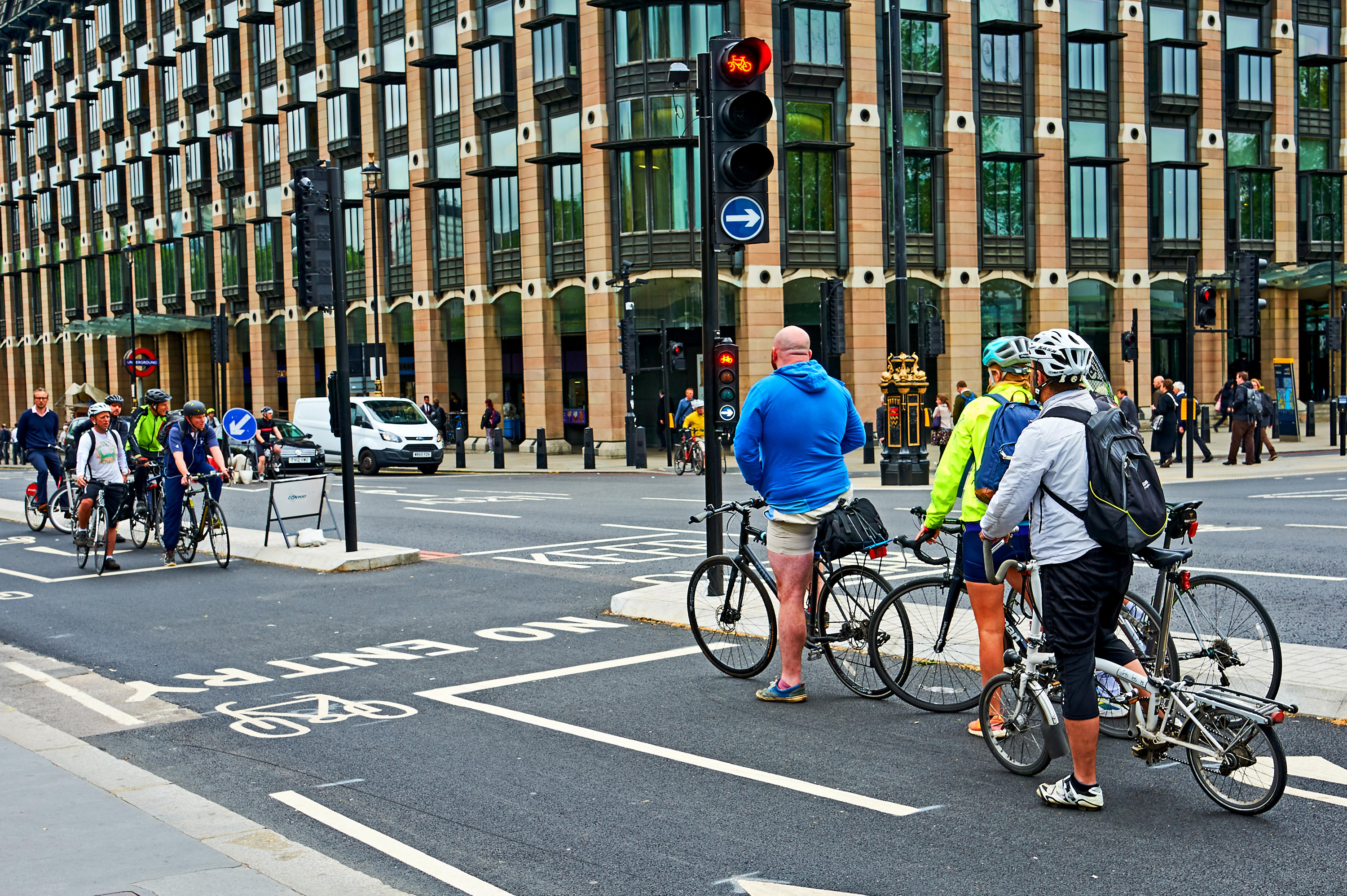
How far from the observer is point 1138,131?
145 feet

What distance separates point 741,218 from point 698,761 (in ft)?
15.0

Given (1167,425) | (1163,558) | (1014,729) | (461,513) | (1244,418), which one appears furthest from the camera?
(1244,418)

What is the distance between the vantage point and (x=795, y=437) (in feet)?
23.5

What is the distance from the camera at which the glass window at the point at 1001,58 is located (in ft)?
139

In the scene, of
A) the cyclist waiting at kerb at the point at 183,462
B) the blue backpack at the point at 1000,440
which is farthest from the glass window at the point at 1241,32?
the blue backpack at the point at 1000,440

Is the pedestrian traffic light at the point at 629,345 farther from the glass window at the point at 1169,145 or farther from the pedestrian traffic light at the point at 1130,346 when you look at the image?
the glass window at the point at 1169,145

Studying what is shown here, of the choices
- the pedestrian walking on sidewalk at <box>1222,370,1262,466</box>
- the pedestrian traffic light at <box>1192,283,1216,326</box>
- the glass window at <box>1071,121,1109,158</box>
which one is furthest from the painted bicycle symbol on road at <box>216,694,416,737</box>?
the glass window at <box>1071,121,1109,158</box>

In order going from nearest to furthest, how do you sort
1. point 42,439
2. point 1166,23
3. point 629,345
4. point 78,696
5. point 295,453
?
1. point 78,696
2. point 42,439
3. point 295,453
4. point 629,345
5. point 1166,23

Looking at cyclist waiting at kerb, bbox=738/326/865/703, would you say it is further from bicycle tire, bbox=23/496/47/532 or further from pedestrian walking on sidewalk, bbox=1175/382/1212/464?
pedestrian walking on sidewalk, bbox=1175/382/1212/464

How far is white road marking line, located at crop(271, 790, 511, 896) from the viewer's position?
15.4ft

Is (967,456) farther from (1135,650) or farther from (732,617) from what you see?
(732,617)

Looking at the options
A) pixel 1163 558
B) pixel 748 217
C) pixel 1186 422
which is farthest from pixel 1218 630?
pixel 1186 422

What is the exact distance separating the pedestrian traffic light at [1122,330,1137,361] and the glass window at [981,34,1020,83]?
31.8 ft

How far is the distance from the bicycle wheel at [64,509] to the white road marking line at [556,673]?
986 cm
